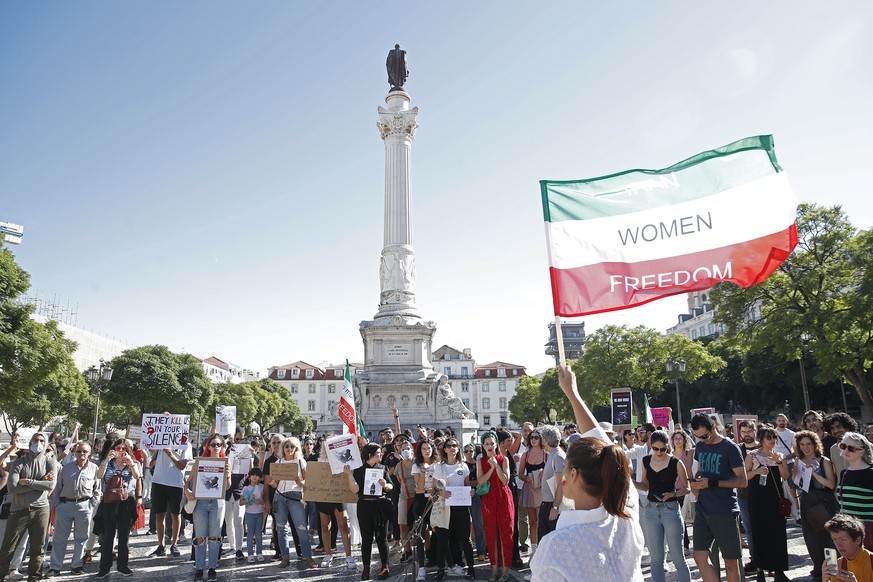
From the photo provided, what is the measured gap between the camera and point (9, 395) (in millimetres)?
26438

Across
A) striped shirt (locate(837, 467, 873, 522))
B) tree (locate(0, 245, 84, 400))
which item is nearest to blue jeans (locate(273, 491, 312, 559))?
striped shirt (locate(837, 467, 873, 522))

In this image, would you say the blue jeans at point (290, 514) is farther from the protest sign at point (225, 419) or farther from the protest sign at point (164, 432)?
the protest sign at point (225, 419)

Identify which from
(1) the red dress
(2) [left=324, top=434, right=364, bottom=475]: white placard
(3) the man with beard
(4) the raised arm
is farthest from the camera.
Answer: (2) [left=324, top=434, right=364, bottom=475]: white placard

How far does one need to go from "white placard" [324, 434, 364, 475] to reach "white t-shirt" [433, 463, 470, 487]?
4.41ft

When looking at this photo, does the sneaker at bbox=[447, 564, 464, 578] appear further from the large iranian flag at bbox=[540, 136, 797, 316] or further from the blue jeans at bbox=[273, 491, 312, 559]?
the large iranian flag at bbox=[540, 136, 797, 316]

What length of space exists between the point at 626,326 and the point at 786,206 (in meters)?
48.7

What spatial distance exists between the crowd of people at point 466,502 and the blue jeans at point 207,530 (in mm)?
15

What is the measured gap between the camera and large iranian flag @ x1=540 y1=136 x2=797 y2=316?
6.32 m

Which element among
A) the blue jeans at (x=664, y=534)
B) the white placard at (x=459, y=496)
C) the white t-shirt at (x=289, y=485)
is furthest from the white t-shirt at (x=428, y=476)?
the blue jeans at (x=664, y=534)

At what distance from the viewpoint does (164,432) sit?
11.9 m

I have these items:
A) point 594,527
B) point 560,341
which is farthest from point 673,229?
point 594,527

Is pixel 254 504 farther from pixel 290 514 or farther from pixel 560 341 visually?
pixel 560 341

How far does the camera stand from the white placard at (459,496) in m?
9.12

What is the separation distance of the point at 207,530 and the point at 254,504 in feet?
6.12
